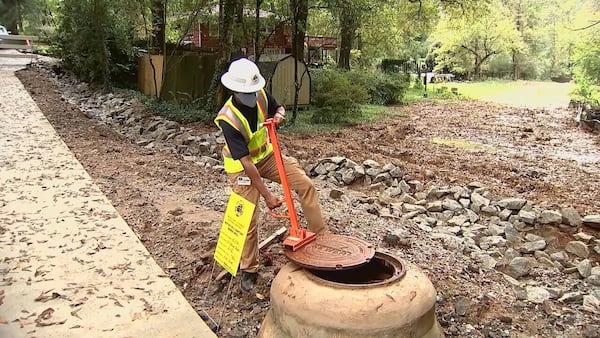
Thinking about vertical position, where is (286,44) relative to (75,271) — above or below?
above

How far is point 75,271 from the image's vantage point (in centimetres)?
431

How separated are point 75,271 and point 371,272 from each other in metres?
2.35

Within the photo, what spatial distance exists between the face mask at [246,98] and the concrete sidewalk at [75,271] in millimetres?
1479

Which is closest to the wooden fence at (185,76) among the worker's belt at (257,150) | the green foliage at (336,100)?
the green foliage at (336,100)

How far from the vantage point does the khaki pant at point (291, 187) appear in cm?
388

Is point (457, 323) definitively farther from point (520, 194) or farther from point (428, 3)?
point (428, 3)

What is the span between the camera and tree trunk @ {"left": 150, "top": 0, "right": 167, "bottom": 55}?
1516 cm

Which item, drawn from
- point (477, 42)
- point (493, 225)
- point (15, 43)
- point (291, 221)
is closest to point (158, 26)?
point (493, 225)

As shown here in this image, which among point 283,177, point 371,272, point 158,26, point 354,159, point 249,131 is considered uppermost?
point 158,26

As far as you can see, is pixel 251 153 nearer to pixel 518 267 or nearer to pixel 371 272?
pixel 371 272

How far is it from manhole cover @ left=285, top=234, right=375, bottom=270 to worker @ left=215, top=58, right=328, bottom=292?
13.7 inches

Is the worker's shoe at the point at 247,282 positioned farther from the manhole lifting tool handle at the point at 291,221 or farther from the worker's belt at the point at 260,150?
the worker's belt at the point at 260,150

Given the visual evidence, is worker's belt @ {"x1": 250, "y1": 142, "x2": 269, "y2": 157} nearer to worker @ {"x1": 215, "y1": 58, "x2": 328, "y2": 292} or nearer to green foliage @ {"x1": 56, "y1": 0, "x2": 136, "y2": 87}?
worker @ {"x1": 215, "y1": 58, "x2": 328, "y2": 292}

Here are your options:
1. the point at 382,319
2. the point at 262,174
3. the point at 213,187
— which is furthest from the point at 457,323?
the point at 213,187
